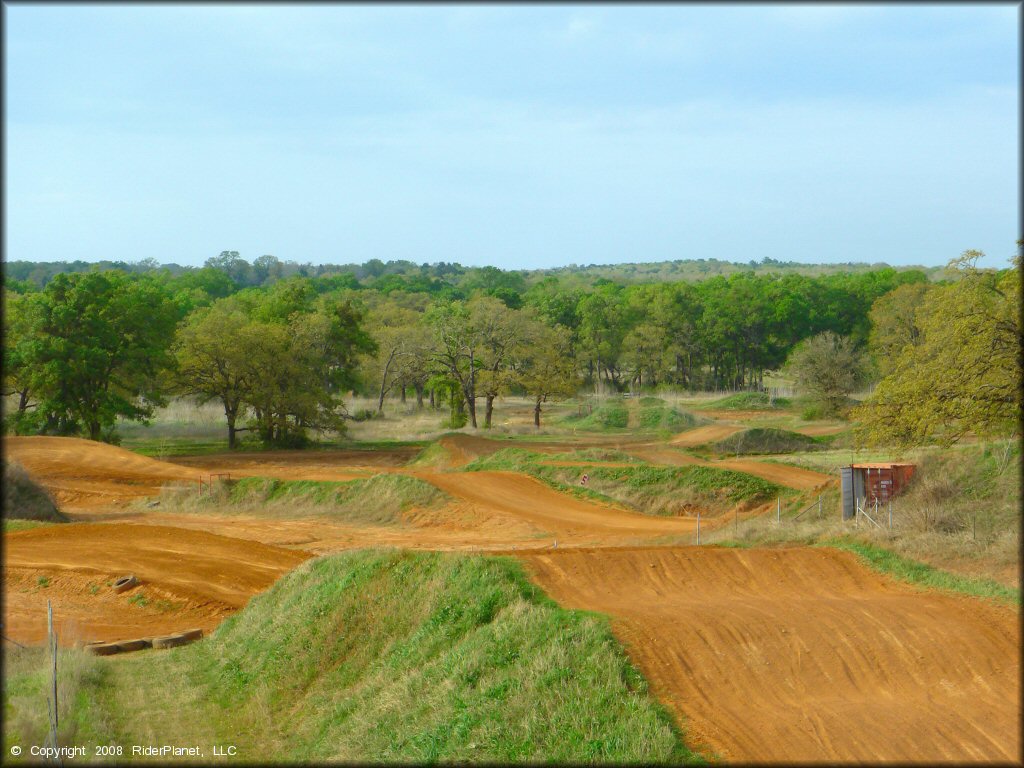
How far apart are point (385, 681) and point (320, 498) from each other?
21712 millimetres

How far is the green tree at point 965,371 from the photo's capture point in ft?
74.5

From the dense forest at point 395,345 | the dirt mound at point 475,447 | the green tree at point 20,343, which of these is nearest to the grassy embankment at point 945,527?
the dense forest at point 395,345

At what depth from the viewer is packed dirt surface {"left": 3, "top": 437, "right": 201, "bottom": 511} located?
3772 centimetres

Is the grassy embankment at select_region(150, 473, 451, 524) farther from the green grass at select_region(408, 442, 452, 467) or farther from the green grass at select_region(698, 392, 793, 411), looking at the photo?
the green grass at select_region(698, 392, 793, 411)

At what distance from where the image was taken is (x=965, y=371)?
2341cm

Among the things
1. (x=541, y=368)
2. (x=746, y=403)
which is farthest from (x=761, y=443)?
(x=746, y=403)

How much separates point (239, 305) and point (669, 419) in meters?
31.2

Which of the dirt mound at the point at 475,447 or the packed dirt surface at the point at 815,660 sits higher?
the packed dirt surface at the point at 815,660

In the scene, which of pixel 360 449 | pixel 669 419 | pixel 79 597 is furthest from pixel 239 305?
pixel 79 597

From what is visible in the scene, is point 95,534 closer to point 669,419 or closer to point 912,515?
point 912,515

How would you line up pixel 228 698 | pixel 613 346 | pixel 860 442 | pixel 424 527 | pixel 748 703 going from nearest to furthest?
pixel 748 703
pixel 228 698
pixel 860 442
pixel 424 527
pixel 613 346

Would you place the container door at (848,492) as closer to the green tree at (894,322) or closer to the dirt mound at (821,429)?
the dirt mound at (821,429)

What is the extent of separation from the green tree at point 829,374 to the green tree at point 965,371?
40659 mm

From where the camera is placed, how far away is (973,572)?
16.2 m
